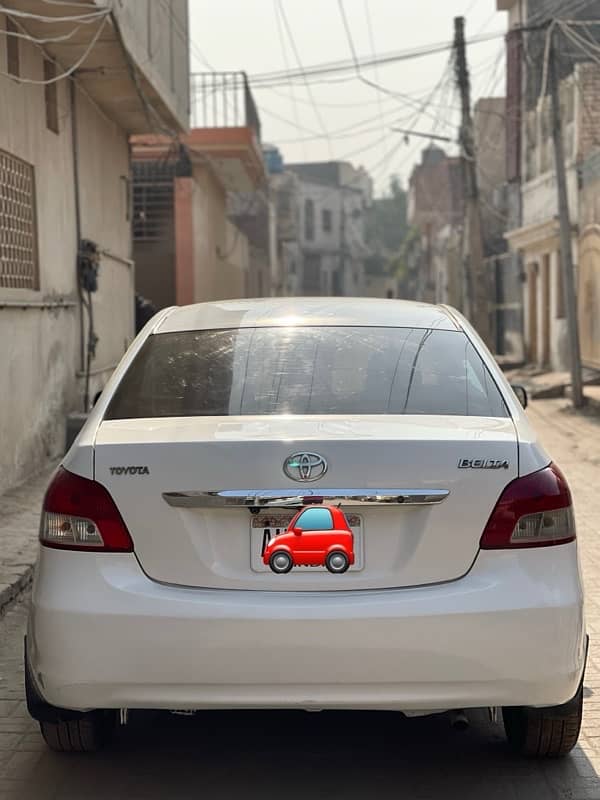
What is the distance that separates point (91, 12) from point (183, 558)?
24.7ft

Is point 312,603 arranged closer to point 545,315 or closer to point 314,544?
point 314,544

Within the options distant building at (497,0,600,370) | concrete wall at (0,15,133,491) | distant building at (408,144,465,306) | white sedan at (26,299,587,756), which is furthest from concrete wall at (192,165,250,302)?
white sedan at (26,299,587,756)

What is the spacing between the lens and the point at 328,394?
3820 mm

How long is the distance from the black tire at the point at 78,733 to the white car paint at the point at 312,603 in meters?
0.39

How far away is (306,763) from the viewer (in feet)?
12.2

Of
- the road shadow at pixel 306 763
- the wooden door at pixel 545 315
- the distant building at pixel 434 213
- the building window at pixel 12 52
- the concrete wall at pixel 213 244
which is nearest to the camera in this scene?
the road shadow at pixel 306 763

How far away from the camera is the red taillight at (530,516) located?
128 inches

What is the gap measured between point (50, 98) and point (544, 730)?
9.28 m

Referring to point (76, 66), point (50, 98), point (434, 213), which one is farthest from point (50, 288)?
point (434, 213)

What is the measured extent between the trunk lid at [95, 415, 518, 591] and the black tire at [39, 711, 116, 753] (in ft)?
2.46

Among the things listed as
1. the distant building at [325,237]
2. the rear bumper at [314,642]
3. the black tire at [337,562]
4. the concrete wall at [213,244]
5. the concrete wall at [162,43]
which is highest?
the distant building at [325,237]

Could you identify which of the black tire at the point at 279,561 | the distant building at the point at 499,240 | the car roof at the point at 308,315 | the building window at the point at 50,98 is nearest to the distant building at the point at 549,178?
the distant building at the point at 499,240

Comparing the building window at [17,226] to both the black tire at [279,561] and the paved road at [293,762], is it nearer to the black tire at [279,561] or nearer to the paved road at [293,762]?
the paved road at [293,762]

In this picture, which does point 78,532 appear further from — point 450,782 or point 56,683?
point 450,782
